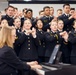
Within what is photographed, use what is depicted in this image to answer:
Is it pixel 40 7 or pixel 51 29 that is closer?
pixel 51 29

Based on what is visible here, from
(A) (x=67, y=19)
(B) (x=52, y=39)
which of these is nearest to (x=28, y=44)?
(B) (x=52, y=39)

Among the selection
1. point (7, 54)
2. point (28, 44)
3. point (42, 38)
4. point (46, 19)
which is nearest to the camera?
point (7, 54)

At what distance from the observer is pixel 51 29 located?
4.72 metres

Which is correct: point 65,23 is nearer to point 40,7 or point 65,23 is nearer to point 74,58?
point 74,58

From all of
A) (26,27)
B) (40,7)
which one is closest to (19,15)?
(26,27)

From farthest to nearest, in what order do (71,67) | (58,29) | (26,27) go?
(58,29) → (26,27) → (71,67)

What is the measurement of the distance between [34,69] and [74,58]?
207 cm

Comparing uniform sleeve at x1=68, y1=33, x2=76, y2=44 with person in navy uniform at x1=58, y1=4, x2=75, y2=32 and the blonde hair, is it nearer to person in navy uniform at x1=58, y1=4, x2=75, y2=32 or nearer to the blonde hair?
person in navy uniform at x1=58, y1=4, x2=75, y2=32

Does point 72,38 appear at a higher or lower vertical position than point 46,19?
lower

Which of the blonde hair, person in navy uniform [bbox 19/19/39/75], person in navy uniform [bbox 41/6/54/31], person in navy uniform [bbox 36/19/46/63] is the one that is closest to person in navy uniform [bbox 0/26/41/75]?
the blonde hair

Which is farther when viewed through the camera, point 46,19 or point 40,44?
point 46,19

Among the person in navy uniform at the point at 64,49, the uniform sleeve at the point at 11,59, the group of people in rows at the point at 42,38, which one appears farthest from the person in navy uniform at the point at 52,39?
the uniform sleeve at the point at 11,59

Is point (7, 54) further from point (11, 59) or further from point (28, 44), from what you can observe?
point (28, 44)

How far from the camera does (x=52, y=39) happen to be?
4.56 meters
